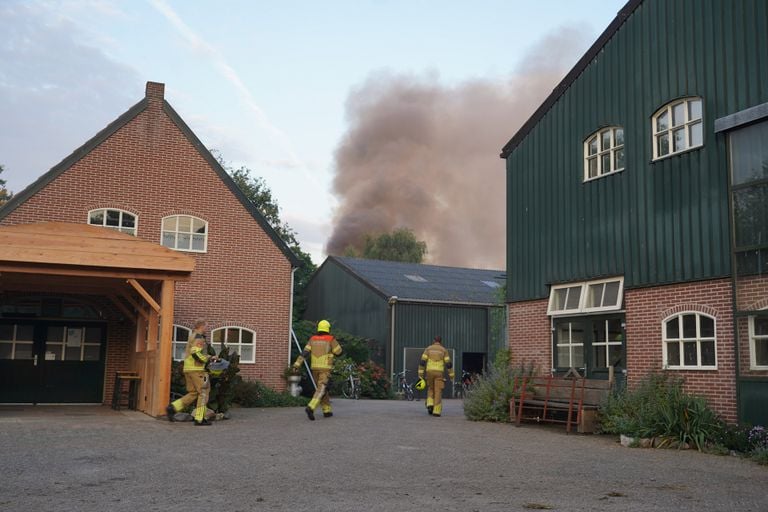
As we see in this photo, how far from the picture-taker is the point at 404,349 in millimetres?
30766

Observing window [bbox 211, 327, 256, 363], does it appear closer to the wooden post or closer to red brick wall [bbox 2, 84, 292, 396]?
red brick wall [bbox 2, 84, 292, 396]

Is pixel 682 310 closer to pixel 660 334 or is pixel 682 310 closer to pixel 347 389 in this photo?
pixel 660 334

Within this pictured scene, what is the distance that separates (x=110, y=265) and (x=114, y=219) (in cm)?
543

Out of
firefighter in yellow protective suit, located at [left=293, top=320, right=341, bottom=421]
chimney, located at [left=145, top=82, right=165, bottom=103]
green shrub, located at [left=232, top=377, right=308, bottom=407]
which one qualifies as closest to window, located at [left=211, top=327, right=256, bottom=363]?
green shrub, located at [left=232, top=377, right=308, bottom=407]

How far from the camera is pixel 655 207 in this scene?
14195 mm

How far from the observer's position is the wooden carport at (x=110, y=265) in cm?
1434

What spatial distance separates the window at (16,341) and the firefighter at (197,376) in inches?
245

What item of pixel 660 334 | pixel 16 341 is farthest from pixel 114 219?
pixel 660 334

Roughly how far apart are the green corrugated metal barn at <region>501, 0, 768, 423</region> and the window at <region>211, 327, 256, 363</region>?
7181 mm

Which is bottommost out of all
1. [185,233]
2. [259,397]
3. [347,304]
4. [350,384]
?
[259,397]

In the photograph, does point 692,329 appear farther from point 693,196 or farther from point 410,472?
point 410,472

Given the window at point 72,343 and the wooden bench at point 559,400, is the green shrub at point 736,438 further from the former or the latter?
the window at point 72,343

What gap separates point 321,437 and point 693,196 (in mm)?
7600

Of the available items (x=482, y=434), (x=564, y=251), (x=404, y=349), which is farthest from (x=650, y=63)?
(x=404, y=349)
